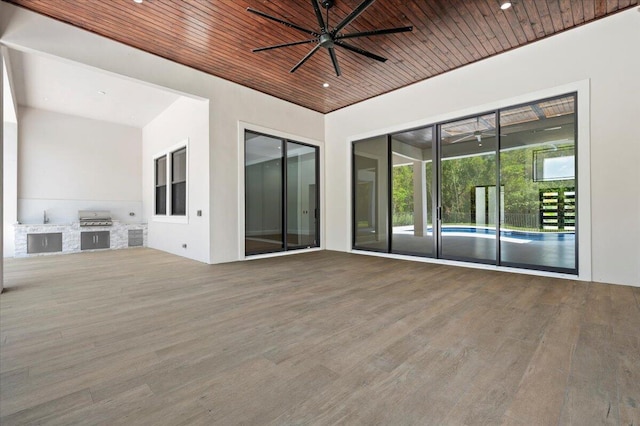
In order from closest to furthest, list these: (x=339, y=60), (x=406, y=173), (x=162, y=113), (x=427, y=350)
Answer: (x=427, y=350) → (x=339, y=60) → (x=406, y=173) → (x=162, y=113)

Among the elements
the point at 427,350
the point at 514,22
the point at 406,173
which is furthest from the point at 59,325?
the point at 514,22

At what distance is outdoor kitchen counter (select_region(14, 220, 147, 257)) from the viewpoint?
6.53 metres

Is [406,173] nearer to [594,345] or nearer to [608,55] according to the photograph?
[608,55]

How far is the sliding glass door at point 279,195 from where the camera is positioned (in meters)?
6.21

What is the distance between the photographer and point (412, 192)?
6062mm

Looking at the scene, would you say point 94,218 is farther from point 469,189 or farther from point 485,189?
point 485,189

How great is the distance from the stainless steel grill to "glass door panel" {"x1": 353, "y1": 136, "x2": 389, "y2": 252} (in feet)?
22.1

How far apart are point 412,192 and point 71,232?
8.41 m

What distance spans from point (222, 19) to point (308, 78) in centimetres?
207

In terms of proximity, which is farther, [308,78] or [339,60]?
[308,78]

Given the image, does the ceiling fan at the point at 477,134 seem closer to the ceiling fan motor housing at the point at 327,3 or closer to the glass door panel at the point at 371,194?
the glass door panel at the point at 371,194

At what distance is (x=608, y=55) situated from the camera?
12.8 feet

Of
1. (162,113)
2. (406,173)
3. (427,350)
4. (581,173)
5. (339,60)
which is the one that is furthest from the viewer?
(162,113)

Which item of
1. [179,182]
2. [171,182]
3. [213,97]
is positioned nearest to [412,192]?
[213,97]
